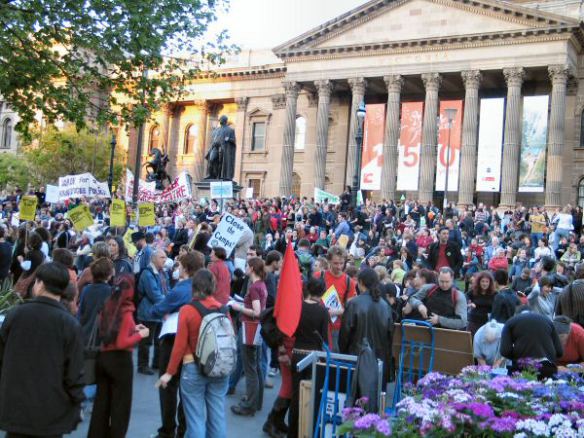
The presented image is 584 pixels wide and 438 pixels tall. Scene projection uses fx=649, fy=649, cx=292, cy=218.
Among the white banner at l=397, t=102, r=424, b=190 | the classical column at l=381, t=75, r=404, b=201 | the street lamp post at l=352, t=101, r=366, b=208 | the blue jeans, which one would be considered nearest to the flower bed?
the blue jeans

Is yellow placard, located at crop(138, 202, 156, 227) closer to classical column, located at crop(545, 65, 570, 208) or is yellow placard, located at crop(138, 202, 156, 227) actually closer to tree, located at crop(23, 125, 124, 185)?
classical column, located at crop(545, 65, 570, 208)

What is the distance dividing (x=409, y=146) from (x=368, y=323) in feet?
111

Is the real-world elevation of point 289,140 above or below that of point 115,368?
above

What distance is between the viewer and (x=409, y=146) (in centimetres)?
3931

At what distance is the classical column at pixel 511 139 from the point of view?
117 ft

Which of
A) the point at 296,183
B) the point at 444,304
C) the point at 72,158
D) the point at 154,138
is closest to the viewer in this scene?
the point at 444,304

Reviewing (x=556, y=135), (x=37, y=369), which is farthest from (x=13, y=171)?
(x=37, y=369)

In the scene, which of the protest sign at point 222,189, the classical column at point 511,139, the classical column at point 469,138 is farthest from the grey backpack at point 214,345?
the classical column at point 469,138

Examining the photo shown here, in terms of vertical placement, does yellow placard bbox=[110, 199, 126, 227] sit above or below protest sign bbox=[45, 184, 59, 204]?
below

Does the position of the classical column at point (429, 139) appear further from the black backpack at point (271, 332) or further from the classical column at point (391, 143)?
the black backpack at point (271, 332)

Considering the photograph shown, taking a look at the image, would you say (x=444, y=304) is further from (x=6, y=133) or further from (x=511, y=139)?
(x=6, y=133)

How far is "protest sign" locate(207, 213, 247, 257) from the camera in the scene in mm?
10743

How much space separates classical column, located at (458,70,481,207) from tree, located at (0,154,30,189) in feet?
111

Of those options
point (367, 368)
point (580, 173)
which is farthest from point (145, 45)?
point (580, 173)
